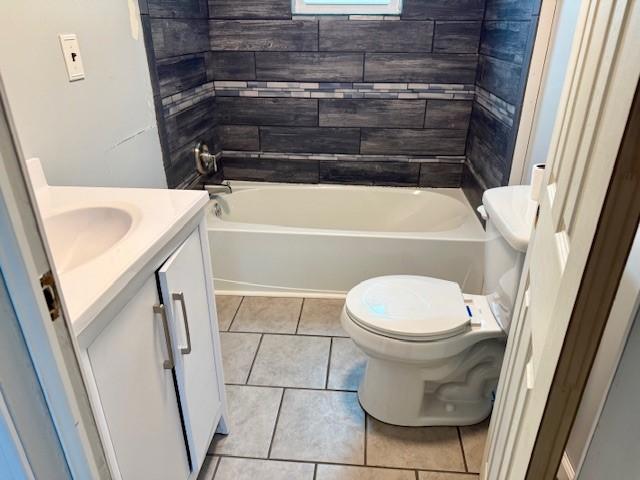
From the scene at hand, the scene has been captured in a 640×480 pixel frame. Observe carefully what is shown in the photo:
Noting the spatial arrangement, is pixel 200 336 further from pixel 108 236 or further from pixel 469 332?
pixel 469 332

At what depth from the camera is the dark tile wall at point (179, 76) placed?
201cm

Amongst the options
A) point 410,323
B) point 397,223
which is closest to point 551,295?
point 410,323

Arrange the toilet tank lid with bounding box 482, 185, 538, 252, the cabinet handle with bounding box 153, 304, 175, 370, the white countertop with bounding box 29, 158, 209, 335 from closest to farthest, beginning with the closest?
the white countertop with bounding box 29, 158, 209, 335
the cabinet handle with bounding box 153, 304, 175, 370
the toilet tank lid with bounding box 482, 185, 538, 252

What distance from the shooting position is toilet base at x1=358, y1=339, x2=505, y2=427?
5.34 feet

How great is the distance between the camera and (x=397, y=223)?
2926 millimetres

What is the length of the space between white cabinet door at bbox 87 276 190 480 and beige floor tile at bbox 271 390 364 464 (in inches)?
20.4

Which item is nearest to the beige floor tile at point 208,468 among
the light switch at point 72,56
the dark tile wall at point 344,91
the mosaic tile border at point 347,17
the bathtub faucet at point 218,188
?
the light switch at point 72,56

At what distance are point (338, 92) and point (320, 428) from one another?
6.29 feet

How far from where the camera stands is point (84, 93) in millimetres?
1493

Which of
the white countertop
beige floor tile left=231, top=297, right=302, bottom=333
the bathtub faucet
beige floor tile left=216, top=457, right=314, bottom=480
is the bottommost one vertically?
beige floor tile left=216, top=457, right=314, bottom=480

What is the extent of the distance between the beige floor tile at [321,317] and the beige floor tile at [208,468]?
2.42 feet

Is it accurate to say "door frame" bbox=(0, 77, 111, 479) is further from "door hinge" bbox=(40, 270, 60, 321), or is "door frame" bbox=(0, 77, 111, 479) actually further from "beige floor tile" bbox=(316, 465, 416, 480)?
"beige floor tile" bbox=(316, 465, 416, 480)

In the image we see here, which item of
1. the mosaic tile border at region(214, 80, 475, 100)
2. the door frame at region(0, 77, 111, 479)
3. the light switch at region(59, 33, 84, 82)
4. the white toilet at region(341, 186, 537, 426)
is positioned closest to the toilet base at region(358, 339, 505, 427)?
the white toilet at region(341, 186, 537, 426)

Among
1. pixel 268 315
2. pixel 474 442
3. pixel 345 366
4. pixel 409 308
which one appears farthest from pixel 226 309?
pixel 474 442
